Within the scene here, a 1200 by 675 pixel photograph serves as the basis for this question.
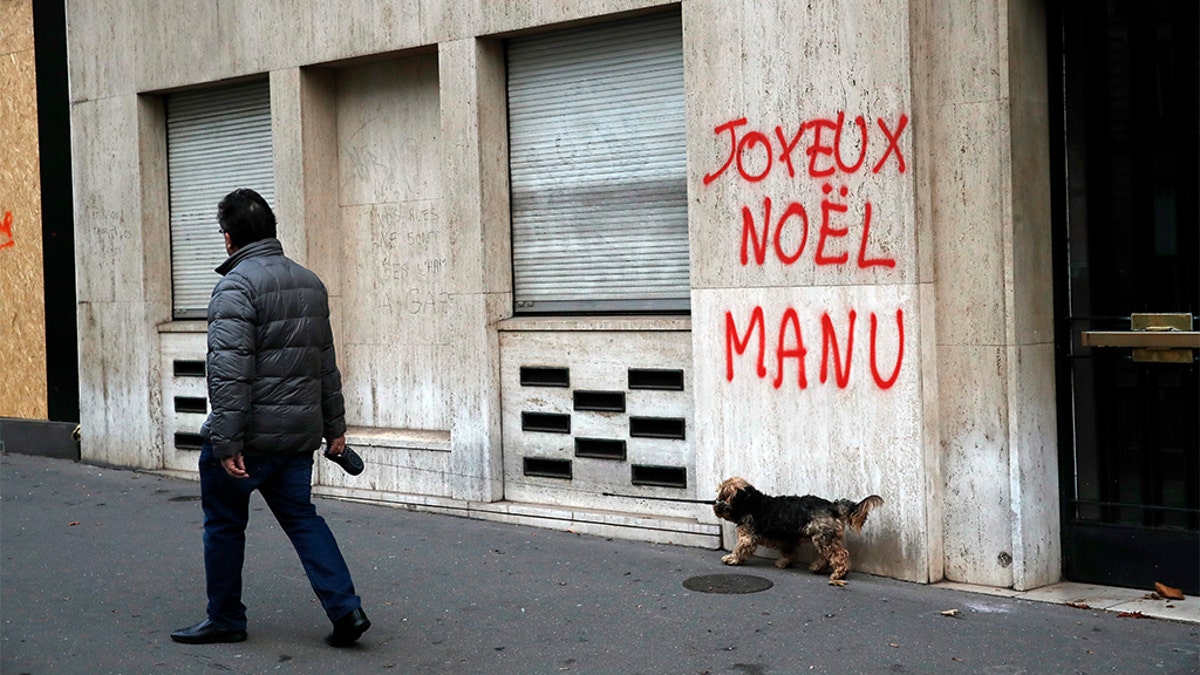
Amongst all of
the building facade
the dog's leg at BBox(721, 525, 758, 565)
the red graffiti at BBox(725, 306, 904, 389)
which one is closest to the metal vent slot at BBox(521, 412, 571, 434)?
the building facade

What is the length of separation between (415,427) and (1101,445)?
4778 mm

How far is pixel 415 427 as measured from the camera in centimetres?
995

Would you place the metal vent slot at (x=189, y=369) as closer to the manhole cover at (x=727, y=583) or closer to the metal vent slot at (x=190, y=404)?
the metal vent slot at (x=190, y=404)

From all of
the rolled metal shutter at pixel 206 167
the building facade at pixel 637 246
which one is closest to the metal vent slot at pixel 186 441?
the building facade at pixel 637 246

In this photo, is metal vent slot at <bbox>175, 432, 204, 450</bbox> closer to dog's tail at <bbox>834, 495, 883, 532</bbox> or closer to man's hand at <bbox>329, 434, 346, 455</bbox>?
man's hand at <bbox>329, 434, 346, 455</bbox>

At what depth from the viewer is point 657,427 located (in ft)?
28.2

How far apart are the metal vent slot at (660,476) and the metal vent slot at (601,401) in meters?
0.39

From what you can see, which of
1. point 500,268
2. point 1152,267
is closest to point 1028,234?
point 1152,267

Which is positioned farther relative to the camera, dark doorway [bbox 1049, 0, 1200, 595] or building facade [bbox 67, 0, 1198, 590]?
building facade [bbox 67, 0, 1198, 590]

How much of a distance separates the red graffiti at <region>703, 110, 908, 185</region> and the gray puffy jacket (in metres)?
2.74

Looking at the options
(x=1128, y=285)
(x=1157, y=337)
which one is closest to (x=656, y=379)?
(x=1128, y=285)

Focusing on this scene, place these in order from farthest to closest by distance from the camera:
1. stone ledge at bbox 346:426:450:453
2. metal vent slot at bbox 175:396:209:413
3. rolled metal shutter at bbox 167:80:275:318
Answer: metal vent slot at bbox 175:396:209:413 → rolled metal shutter at bbox 167:80:275:318 → stone ledge at bbox 346:426:450:453

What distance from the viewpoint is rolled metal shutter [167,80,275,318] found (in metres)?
10.8

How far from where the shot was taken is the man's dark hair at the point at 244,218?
6.12 metres
